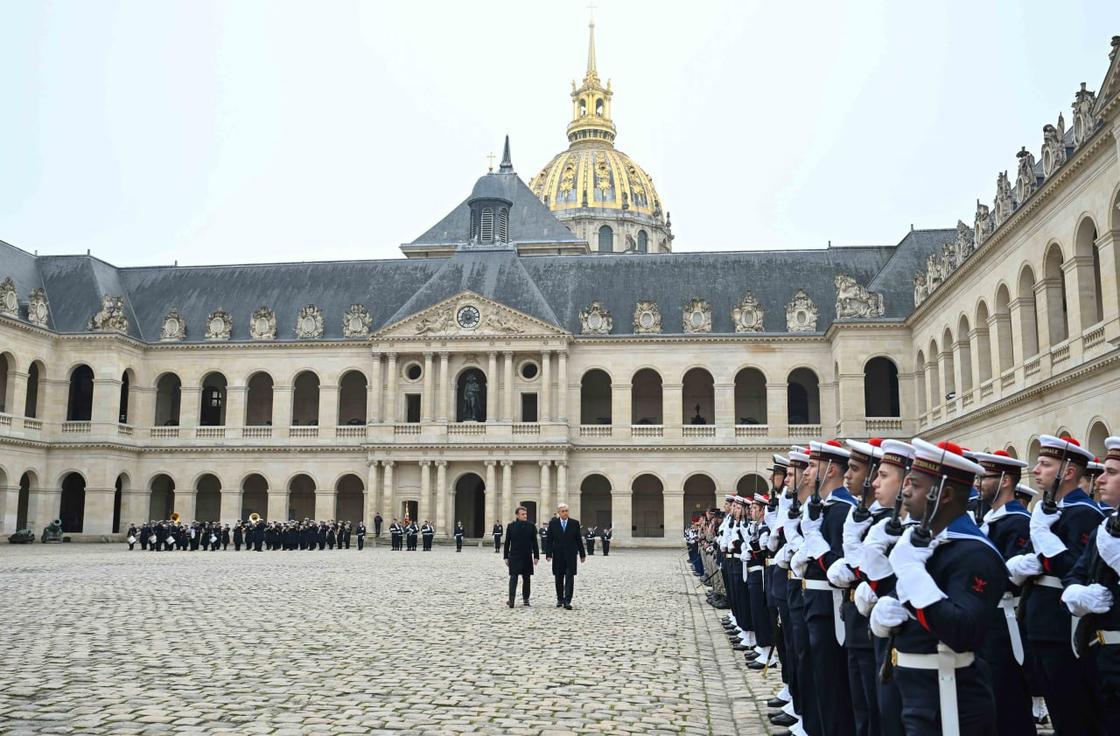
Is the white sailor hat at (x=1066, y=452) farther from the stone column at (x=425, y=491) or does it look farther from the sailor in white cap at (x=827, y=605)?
the stone column at (x=425, y=491)

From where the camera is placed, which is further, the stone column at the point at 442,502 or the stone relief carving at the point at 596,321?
the stone relief carving at the point at 596,321

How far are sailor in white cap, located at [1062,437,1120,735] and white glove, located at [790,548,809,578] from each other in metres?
1.75

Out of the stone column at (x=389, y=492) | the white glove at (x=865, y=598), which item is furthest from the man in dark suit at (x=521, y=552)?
the stone column at (x=389, y=492)

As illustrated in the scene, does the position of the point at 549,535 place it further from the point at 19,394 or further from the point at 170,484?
the point at 170,484

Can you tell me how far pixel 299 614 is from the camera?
660 inches

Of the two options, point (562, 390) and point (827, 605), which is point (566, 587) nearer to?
point (827, 605)

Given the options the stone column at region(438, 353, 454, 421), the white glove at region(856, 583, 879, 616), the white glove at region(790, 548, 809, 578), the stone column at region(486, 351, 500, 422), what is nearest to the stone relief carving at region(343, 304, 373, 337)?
the stone column at region(438, 353, 454, 421)

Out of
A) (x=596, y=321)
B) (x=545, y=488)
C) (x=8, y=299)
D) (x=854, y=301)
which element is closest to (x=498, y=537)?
(x=545, y=488)

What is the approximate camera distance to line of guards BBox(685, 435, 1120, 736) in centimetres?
532

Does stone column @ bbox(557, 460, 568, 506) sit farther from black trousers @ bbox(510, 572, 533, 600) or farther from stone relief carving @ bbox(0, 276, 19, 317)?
black trousers @ bbox(510, 572, 533, 600)

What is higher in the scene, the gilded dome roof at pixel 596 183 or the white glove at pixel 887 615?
the gilded dome roof at pixel 596 183

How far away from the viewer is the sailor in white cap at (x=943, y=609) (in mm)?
5199

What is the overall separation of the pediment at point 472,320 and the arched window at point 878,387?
15.1 meters

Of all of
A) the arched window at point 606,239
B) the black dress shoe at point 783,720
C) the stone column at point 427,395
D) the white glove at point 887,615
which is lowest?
the black dress shoe at point 783,720
